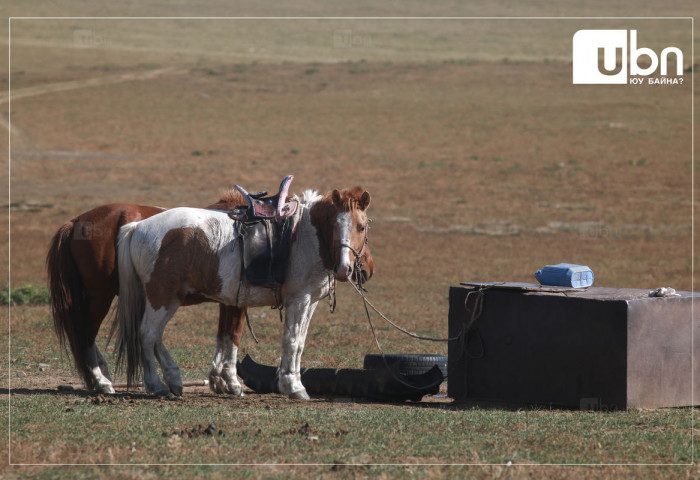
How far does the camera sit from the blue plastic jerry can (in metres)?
9.48

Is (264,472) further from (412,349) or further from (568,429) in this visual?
(412,349)

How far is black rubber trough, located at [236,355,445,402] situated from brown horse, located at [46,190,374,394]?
1.16ft

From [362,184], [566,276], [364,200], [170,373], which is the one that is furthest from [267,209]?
[362,184]

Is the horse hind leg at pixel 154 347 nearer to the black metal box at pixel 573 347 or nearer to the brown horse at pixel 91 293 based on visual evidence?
the brown horse at pixel 91 293

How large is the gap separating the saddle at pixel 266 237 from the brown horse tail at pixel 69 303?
6.21ft

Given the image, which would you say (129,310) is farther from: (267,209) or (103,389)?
(267,209)

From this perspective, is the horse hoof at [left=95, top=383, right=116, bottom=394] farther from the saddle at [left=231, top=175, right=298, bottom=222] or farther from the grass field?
the saddle at [left=231, top=175, right=298, bottom=222]

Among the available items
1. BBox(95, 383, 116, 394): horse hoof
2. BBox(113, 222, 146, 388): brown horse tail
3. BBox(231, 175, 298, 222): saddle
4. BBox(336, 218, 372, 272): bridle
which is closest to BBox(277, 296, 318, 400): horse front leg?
BBox(336, 218, 372, 272): bridle

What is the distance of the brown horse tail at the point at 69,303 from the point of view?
9711mm

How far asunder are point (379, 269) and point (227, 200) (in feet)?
41.3

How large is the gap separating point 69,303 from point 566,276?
16.6 ft

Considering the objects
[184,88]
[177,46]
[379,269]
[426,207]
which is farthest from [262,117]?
[177,46]

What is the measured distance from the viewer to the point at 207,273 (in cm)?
916

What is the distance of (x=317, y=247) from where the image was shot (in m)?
9.24
